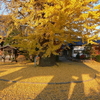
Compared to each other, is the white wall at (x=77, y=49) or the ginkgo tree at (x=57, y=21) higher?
the ginkgo tree at (x=57, y=21)

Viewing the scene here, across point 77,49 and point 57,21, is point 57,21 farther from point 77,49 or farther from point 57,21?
point 77,49

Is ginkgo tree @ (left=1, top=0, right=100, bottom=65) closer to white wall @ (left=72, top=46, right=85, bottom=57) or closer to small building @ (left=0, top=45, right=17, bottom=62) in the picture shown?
small building @ (left=0, top=45, right=17, bottom=62)

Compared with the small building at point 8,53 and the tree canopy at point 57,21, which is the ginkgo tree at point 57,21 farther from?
the small building at point 8,53

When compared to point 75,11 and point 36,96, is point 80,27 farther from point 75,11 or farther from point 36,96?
point 36,96

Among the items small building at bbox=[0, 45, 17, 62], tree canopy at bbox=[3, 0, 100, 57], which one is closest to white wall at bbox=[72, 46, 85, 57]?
small building at bbox=[0, 45, 17, 62]

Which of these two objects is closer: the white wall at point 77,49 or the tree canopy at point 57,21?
the tree canopy at point 57,21

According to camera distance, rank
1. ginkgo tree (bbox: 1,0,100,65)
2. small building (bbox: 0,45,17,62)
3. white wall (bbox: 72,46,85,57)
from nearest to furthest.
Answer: ginkgo tree (bbox: 1,0,100,65)
small building (bbox: 0,45,17,62)
white wall (bbox: 72,46,85,57)

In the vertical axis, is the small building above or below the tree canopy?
below

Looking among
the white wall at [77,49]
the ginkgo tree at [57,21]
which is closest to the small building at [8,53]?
the ginkgo tree at [57,21]

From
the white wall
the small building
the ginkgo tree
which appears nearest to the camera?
the ginkgo tree

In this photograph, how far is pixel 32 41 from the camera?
946 cm

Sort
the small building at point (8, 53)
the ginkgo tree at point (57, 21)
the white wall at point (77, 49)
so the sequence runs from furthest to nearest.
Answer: the white wall at point (77, 49) → the small building at point (8, 53) → the ginkgo tree at point (57, 21)

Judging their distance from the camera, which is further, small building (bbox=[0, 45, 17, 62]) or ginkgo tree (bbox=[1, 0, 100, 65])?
small building (bbox=[0, 45, 17, 62])

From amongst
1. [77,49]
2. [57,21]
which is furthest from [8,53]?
[77,49]
